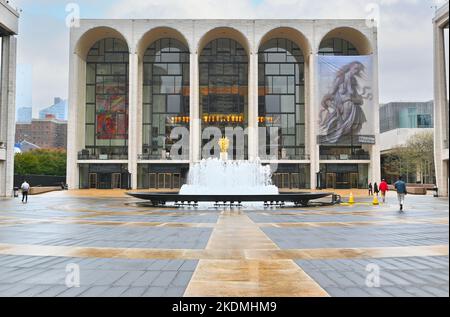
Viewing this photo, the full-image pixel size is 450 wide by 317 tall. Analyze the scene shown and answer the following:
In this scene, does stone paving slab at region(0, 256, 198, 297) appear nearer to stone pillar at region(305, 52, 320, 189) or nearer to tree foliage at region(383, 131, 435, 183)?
stone pillar at region(305, 52, 320, 189)

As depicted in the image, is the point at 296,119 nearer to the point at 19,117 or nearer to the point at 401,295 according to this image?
the point at 401,295

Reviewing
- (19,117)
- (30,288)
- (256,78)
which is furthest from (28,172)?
(19,117)

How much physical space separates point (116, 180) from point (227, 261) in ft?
187

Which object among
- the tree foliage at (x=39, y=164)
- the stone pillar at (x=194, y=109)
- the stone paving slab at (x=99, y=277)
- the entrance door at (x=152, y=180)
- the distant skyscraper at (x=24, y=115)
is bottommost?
the stone paving slab at (x=99, y=277)

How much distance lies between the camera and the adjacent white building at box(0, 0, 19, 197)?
40.8m

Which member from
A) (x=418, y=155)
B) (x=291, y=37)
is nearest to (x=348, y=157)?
(x=418, y=155)

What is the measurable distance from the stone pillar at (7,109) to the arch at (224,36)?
89.3 feet

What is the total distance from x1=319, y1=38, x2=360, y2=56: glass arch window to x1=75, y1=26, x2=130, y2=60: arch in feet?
102

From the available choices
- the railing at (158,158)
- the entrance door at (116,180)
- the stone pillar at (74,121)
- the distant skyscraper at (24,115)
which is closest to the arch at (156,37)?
the stone pillar at (74,121)

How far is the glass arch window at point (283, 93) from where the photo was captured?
211ft

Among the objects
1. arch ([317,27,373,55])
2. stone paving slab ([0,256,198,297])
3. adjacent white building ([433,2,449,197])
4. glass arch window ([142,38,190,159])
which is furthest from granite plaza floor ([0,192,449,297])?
arch ([317,27,373,55])

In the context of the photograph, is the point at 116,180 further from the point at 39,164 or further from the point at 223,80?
the point at 223,80

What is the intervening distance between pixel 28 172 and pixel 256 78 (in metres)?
43.4

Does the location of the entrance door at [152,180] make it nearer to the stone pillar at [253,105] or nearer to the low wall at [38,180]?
the stone pillar at [253,105]
